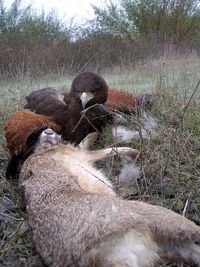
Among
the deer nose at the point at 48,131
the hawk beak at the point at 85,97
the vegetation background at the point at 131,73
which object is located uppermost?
the hawk beak at the point at 85,97

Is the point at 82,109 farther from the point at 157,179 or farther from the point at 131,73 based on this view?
the point at 131,73

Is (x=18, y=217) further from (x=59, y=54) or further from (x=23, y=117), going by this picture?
(x=59, y=54)

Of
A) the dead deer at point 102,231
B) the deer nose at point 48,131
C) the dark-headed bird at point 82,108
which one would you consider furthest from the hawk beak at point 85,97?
the dead deer at point 102,231

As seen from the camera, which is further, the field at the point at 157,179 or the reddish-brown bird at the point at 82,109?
the reddish-brown bird at the point at 82,109

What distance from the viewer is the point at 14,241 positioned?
359 centimetres

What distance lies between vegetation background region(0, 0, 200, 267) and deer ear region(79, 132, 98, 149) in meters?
0.12

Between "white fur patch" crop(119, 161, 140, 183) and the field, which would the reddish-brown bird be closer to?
the field

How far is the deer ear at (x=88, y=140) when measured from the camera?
5.02m

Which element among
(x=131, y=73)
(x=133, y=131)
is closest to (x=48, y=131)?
(x=133, y=131)

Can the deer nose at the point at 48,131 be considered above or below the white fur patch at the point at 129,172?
above

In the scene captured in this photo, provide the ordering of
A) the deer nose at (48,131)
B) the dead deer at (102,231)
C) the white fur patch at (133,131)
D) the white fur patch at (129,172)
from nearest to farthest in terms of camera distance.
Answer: the dead deer at (102,231) < the white fur patch at (129,172) < the deer nose at (48,131) < the white fur patch at (133,131)

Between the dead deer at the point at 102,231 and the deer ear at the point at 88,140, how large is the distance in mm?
1869

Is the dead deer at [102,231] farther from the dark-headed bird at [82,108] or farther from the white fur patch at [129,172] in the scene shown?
the dark-headed bird at [82,108]

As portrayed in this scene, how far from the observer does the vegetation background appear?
3.99 metres
